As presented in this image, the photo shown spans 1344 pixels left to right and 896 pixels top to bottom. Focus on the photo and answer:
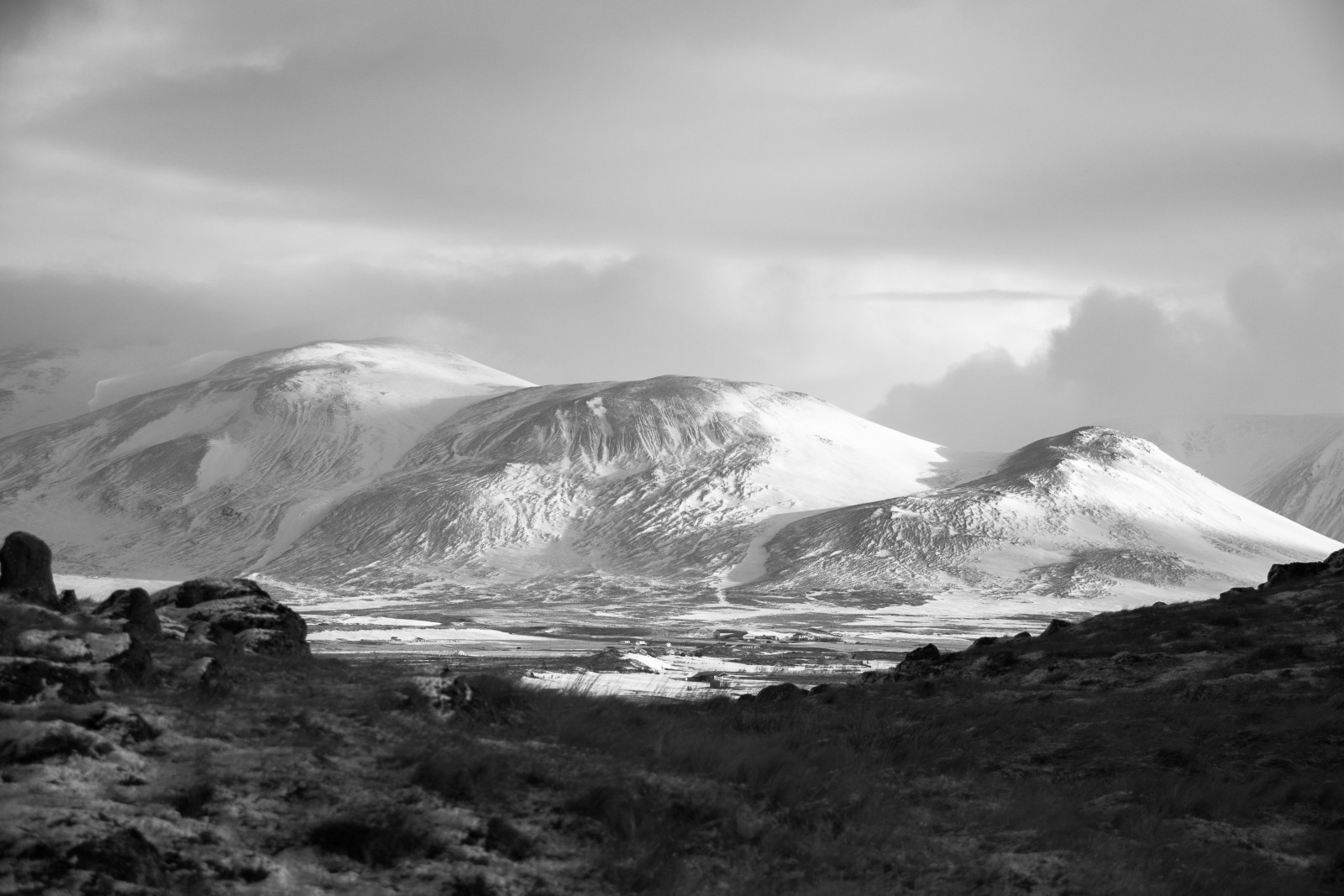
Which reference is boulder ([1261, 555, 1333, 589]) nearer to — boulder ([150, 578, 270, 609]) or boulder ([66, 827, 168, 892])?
boulder ([150, 578, 270, 609])

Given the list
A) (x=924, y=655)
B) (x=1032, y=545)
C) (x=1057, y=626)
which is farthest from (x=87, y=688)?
(x=1032, y=545)

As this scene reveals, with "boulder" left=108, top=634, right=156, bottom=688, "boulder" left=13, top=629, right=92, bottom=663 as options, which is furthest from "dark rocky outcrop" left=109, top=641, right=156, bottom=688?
"boulder" left=13, top=629, right=92, bottom=663

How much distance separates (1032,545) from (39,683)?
172 meters

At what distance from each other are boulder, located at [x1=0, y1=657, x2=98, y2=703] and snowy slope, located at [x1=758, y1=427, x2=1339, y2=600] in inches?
5748

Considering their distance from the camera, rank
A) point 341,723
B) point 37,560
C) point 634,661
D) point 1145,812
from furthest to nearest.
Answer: point 634,661 < point 37,560 < point 1145,812 < point 341,723

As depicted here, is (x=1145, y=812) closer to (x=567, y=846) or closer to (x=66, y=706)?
(x=567, y=846)

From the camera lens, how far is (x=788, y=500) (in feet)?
639

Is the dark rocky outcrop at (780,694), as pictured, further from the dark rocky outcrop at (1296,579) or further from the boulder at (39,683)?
the boulder at (39,683)

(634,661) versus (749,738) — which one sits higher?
(749,738)

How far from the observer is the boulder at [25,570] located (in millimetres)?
19672

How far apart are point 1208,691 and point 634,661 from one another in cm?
3844

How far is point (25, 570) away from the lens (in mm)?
20000

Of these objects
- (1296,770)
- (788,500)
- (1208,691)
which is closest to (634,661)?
(1208,691)

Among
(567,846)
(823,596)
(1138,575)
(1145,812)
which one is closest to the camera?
(567,846)
